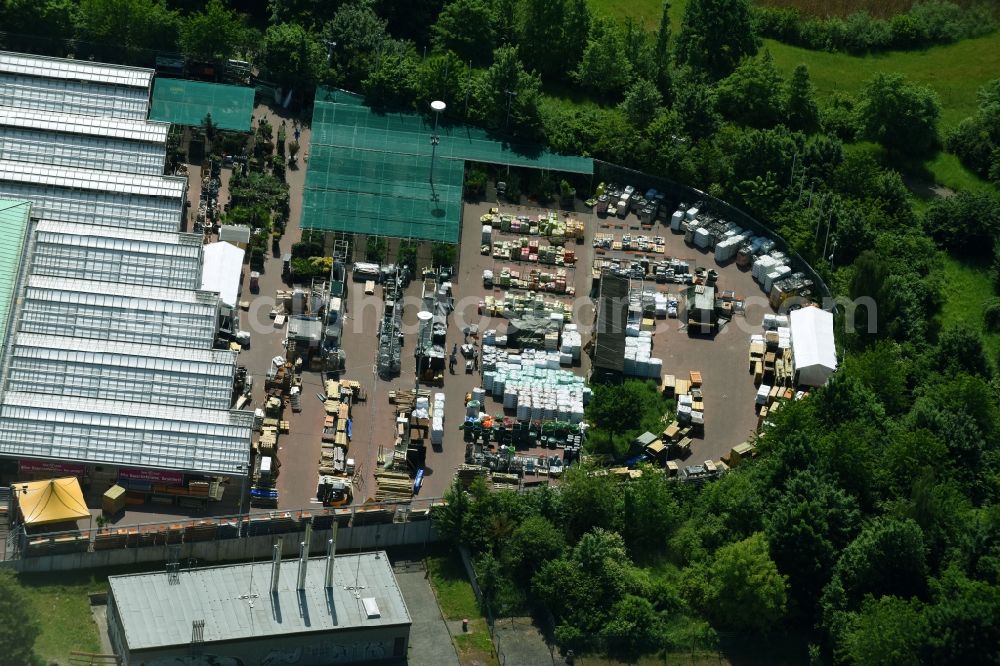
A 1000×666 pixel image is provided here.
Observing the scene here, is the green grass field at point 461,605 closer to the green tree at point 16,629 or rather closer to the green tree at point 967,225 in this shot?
the green tree at point 16,629

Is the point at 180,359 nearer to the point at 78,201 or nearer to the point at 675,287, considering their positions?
the point at 78,201

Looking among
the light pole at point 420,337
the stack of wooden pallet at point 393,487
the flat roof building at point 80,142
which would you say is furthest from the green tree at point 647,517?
the flat roof building at point 80,142

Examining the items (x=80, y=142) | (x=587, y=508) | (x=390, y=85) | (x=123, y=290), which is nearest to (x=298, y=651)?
(x=587, y=508)

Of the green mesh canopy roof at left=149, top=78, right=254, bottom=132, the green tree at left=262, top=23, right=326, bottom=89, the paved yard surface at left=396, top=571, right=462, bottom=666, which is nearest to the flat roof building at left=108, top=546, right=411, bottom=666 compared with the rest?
the paved yard surface at left=396, top=571, right=462, bottom=666

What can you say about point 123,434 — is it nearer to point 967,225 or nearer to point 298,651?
point 298,651

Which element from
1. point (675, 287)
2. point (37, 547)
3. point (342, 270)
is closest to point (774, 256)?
point (675, 287)

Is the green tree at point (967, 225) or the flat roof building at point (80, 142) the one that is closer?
the flat roof building at point (80, 142)
